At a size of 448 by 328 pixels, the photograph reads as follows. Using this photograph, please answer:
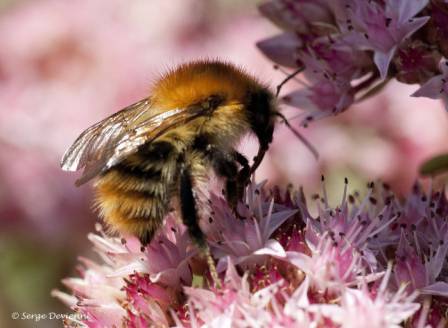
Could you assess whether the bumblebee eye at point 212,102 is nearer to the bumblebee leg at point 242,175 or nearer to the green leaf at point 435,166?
the bumblebee leg at point 242,175

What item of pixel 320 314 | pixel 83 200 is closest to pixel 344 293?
pixel 320 314

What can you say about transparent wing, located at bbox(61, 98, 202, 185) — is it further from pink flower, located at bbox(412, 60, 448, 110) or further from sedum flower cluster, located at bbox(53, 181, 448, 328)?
pink flower, located at bbox(412, 60, 448, 110)

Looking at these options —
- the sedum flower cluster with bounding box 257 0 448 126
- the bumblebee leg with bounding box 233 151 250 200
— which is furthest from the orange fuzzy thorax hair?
the sedum flower cluster with bounding box 257 0 448 126

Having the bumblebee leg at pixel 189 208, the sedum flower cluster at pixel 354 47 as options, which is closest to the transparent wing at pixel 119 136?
the bumblebee leg at pixel 189 208

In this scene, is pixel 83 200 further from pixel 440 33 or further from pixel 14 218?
pixel 440 33

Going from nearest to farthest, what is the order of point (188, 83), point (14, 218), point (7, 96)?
point (188, 83)
point (14, 218)
point (7, 96)

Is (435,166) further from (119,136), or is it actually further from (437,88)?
(119,136)
